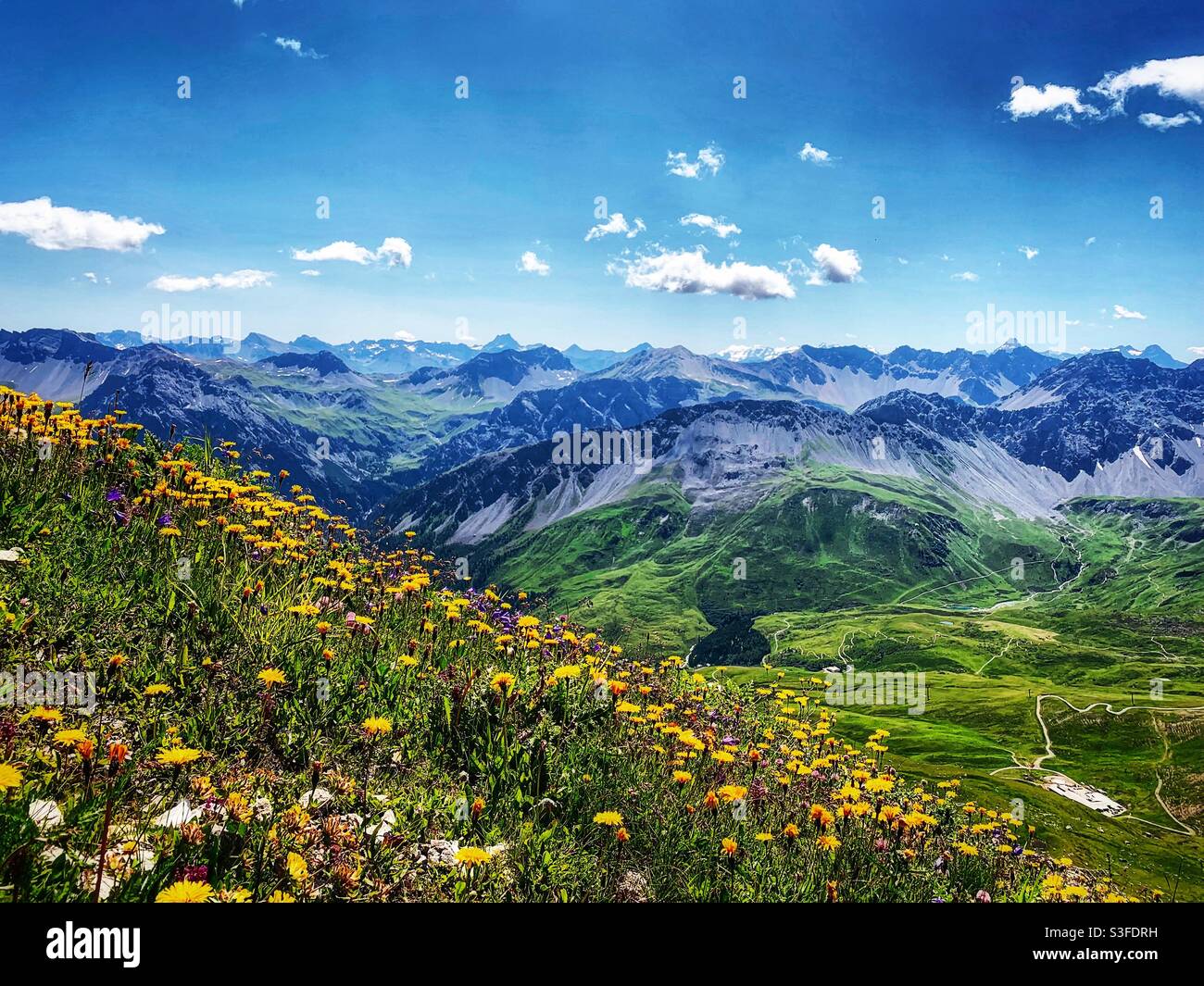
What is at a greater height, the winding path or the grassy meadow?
the grassy meadow

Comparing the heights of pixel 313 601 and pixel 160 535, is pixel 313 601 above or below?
below

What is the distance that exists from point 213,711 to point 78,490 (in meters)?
4.70

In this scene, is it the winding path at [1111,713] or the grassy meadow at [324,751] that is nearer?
the grassy meadow at [324,751]

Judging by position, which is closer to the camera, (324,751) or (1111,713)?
(324,751)

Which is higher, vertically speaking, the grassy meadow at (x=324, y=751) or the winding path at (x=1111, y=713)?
the grassy meadow at (x=324, y=751)

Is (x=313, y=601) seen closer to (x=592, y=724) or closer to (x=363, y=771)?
(x=363, y=771)

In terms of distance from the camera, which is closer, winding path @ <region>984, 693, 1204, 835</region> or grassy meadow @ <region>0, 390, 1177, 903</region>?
grassy meadow @ <region>0, 390, 1177, 903</region>

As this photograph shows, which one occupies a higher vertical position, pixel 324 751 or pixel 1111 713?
pixel 324 751

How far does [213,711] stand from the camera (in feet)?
19.7

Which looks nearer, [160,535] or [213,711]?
[213,711]
